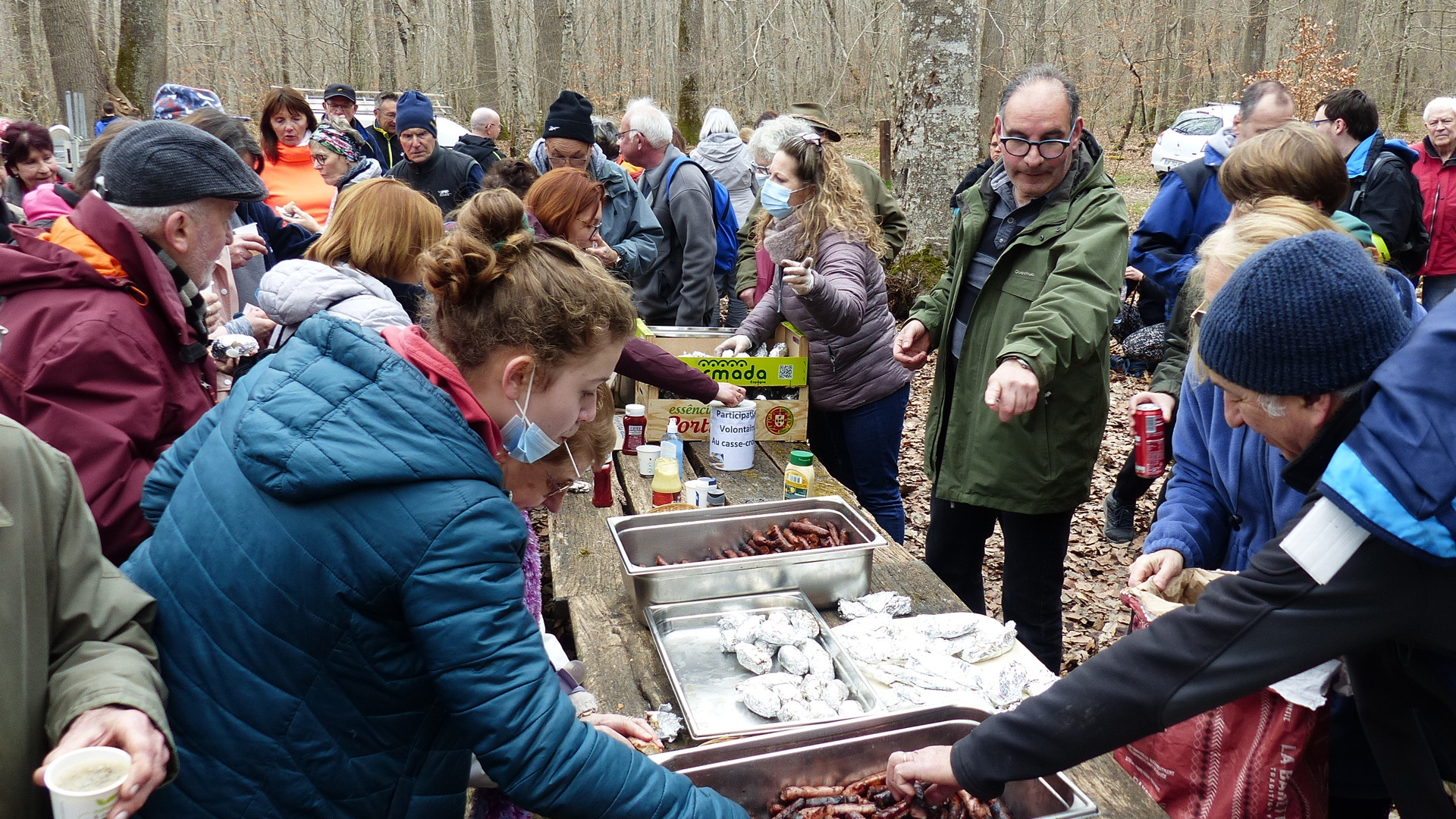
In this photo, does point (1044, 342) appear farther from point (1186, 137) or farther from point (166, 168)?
point (1186, 137)

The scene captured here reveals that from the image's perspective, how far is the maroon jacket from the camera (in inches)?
82.0

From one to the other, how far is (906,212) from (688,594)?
5.99 metres

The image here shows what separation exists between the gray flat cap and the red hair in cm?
176

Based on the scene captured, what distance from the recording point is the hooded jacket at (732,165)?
7953 mm

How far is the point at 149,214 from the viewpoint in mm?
2559

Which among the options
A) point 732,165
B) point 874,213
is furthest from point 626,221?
point 732,165

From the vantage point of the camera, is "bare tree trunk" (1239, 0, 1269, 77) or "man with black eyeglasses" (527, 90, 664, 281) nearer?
"man with black eyeglasses" (527, 90, 664, 281)

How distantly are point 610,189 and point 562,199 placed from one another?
1432 millimetres

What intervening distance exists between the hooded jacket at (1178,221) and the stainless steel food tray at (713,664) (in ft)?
11.5

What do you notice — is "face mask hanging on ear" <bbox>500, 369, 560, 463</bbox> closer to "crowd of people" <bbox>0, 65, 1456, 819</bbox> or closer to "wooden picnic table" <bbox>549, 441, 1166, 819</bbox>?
"crowd of people" <bbox>0, 65, 1456, 819</bbox>

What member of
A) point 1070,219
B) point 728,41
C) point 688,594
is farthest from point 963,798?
point 728,41

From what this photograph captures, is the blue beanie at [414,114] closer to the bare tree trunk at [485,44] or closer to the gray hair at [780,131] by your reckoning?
the gray hair at [780,131]

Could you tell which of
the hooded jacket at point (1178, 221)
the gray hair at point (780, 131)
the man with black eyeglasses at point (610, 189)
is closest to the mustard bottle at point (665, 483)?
the gray hair at point (780, 131)

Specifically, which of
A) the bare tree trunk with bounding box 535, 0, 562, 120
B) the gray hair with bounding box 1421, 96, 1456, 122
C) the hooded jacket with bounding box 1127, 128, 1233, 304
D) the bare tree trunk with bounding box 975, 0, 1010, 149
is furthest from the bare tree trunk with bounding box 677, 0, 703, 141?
the hooded jacket with bounding box 1127, 128, 1233, 304
